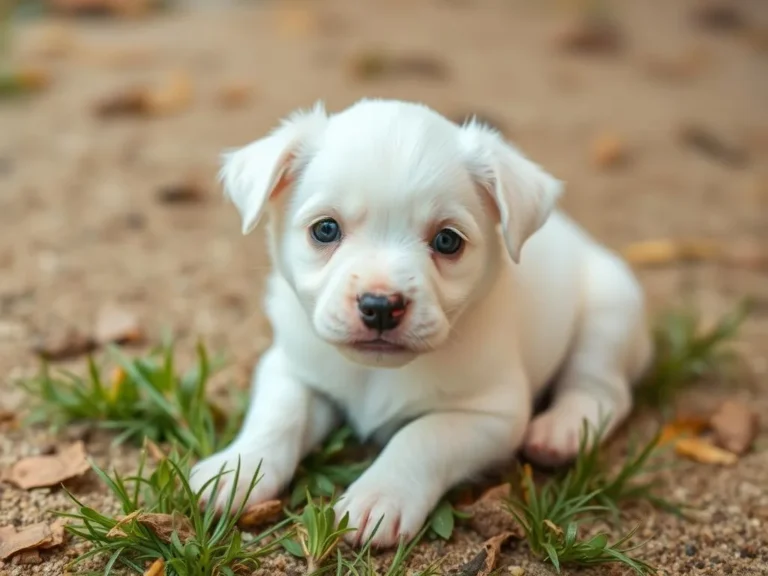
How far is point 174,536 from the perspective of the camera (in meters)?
3.01

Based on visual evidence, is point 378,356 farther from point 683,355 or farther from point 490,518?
point 683,355

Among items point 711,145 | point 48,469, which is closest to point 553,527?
point 48,469

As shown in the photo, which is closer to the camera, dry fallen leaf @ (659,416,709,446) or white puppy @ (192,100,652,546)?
white puppy @ (192,100,652,546)

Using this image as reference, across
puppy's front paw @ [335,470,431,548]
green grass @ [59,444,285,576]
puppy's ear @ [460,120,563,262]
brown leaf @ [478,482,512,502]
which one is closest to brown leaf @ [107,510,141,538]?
green grass @ [59,444,285,576]

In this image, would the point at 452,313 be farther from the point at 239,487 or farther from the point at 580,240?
the point at 580,240

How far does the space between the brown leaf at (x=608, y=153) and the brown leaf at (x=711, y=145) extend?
59 centimetres

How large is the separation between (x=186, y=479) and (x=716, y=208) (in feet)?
14.6

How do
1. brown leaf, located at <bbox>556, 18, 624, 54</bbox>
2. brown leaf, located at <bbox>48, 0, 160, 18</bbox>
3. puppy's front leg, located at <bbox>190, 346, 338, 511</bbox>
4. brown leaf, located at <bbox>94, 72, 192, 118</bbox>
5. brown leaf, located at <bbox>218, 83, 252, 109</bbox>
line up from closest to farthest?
puppy's front leg, located at <bbox>190, 346, 338, 511</bbox> → brown leaf, located at <bbox>94, 72, 192, 118</bbox> → brown leaf, located at <bbox>218, 83, 252, 109</bbox> → brown leaf, located at <bbox>556, 18, 624, 54</bbox> → brown leaf, located at <bbox>48, 0, 160, 18</bbox>

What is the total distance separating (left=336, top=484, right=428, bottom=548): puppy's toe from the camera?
3129 millimetres

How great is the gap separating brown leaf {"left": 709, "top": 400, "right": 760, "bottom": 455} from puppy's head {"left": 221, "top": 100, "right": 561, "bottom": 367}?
1.40m

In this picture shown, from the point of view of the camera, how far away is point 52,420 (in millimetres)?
3861

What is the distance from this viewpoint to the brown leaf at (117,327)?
4.55m

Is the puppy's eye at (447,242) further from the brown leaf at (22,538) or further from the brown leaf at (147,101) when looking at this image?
the brown leaf at (147,101)

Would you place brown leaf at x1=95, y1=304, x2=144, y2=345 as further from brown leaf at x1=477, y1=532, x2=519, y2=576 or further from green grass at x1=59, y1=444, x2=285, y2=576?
brown leaf at x1=477, y1=532, x2=519, y2=576
